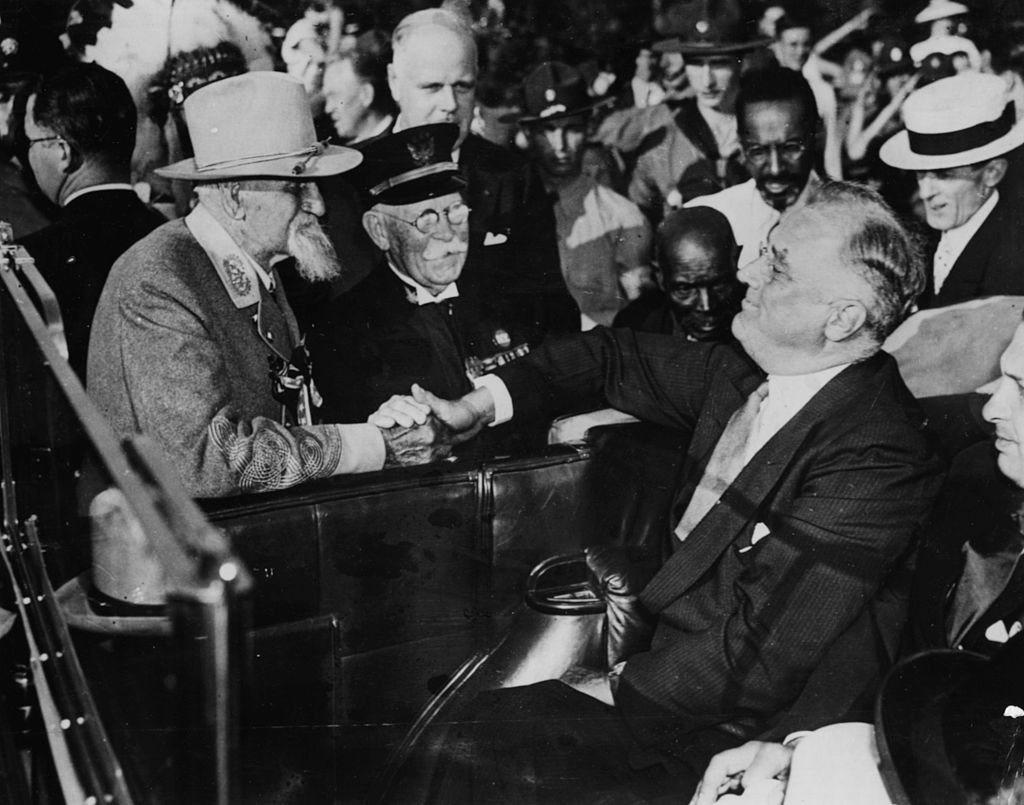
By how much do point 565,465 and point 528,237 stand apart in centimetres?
57

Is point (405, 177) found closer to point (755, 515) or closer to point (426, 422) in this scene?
point (426, 422)

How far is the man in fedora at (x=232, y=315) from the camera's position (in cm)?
246

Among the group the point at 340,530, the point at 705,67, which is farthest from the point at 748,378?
the point at 340,530

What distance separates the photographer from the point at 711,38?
2516mm

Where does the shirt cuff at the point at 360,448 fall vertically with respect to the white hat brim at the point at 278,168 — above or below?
below

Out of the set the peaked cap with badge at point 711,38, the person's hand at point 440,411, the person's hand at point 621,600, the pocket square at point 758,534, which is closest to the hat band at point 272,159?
the person's hand at point 440,411

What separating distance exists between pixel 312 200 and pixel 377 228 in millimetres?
169

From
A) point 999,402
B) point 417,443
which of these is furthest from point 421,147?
point 999,402

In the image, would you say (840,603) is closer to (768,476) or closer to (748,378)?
(768,476)

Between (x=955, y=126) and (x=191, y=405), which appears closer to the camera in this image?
(x=191, y=405)

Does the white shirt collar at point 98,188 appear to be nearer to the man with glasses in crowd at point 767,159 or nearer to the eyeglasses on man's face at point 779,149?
the man with glasses in crowd at point 767,159

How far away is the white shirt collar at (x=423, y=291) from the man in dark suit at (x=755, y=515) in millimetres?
238

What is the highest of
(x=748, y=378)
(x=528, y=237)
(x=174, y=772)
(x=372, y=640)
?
(x=528, y=237)

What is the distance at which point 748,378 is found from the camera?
2572mm
